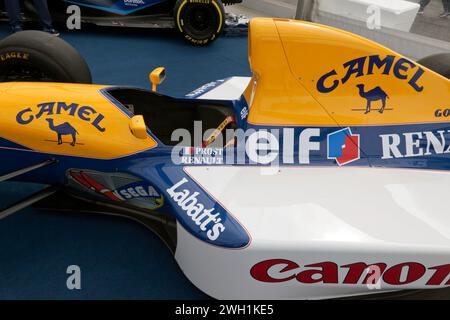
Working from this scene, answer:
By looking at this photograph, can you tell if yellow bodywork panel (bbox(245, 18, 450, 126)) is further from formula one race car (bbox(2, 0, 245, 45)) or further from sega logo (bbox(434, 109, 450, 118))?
formula one race car (bbox(2, 0, 245, 45))

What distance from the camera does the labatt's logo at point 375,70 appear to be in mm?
1481

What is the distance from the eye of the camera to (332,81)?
1.51 meters

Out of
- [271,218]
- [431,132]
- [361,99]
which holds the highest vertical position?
[361,99]

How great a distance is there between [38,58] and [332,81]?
1.45 metres

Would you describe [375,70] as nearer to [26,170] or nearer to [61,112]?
[61,112]

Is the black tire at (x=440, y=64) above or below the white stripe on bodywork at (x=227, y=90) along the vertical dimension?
above

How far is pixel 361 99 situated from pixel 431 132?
321mm

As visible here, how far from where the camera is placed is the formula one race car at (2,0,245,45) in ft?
→ 13.6

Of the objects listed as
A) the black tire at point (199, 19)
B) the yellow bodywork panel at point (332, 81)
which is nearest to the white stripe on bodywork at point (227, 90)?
the yellow bodywork panel at point (332, 81)

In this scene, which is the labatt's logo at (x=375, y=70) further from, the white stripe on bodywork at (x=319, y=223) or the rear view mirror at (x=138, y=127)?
the rear view mirror at (x=138, y=127)

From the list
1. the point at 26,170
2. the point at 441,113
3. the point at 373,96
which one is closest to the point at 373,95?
the point at 373,96

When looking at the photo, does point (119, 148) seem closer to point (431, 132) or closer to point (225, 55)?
point (431, 132)

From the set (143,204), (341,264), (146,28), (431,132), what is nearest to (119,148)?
(143,204)

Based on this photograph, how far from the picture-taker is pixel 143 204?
1.81 metres
